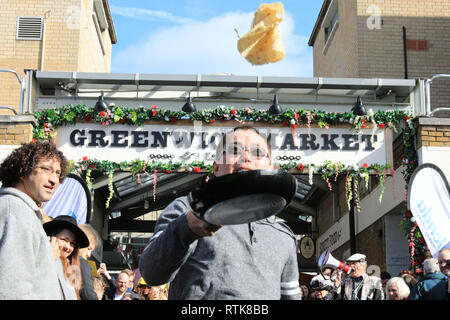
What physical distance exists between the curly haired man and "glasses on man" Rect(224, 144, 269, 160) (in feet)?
2.95

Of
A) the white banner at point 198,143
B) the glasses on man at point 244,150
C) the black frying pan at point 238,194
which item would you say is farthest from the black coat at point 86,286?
the white banner at point 198,143

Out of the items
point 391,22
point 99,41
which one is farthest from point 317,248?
point 99,41

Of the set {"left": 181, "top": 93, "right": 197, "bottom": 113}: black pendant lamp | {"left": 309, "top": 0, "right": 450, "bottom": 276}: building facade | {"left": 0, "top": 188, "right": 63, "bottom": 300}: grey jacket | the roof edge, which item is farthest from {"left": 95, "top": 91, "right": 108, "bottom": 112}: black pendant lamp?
the roof edge

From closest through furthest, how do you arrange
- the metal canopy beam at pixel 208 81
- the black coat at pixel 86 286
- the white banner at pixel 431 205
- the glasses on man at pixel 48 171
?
1. the glasses on man at pixel 48 171
2. the black coat at pixel 86 286
3. the white banner at pixel 431 205
4. the metal canopy beam at pixel 208 81

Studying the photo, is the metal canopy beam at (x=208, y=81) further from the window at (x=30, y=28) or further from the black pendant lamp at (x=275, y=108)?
the window at (x=30, y=28)

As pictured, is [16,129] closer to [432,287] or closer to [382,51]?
[432,287]

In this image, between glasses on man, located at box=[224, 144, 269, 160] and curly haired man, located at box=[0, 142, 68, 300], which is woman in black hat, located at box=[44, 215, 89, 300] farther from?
glasses on man, located at box=[224, 144, 269, 160]

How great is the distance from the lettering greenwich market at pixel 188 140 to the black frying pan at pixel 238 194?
9.17 metres

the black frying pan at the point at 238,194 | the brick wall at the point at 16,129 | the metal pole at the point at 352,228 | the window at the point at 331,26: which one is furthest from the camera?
the window at the point at 331,26

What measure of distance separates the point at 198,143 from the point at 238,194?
9375 millimetres

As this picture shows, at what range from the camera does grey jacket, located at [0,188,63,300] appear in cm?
235

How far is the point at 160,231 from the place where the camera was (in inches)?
88.4

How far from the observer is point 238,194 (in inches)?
71.9

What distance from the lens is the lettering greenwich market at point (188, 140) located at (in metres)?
11.1
